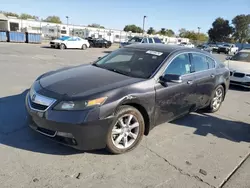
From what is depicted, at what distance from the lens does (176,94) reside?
3.87 metres

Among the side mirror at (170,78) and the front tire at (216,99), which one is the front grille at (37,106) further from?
the front tire at (216,99)

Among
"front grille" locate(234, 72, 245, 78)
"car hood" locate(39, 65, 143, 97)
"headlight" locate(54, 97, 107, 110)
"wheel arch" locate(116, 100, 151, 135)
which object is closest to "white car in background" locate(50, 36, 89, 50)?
"front grille" locate(234, 72, 245, 78)

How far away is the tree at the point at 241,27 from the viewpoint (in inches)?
3004

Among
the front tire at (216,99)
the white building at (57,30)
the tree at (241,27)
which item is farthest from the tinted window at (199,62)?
the tree at (241,27)

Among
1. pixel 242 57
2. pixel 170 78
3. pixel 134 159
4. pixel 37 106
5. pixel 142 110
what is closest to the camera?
pixel 37 106

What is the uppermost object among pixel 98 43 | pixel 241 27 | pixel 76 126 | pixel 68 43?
pixel 241 27

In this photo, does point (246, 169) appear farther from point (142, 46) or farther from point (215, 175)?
point (142, 46)

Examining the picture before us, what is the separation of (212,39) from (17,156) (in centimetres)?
8654

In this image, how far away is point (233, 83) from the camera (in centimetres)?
850

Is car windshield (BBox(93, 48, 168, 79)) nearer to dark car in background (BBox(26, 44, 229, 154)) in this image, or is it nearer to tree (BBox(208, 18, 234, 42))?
dark car in background (BBox(26, 44, 229, 154))

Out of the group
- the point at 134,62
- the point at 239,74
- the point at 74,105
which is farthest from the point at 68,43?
the point at 74,105

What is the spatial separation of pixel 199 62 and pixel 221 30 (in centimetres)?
8247

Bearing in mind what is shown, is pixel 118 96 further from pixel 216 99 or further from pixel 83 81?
pixel 216 99

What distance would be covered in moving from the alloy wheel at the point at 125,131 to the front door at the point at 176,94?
0.47m
